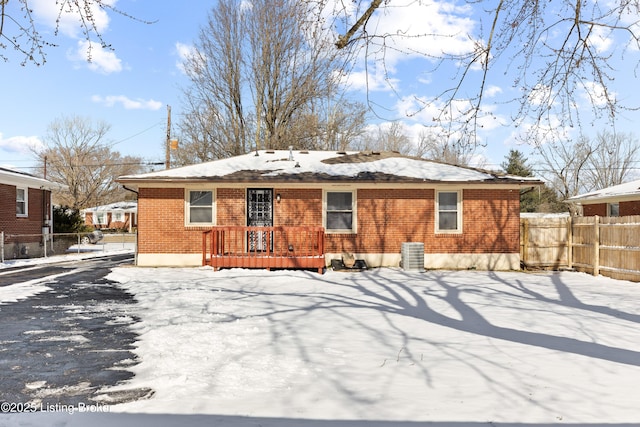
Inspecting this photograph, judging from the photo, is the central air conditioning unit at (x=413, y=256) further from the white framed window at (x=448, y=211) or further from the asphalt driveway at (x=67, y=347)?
the asphalt driveway at (x=67, y=347)

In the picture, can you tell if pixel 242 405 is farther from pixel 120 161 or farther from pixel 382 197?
pixel 120 161

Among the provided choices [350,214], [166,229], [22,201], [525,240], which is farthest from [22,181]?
[525,240]

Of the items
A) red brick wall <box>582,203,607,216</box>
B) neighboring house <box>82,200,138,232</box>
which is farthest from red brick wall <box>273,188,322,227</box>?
neighboring house <box>82,200,138,232</box>

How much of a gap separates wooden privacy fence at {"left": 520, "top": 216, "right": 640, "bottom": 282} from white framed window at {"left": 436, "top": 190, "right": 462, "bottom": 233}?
242cm

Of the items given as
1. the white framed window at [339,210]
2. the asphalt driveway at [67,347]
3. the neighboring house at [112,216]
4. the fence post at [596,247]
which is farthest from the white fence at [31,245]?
the neighboring house at [112,216]

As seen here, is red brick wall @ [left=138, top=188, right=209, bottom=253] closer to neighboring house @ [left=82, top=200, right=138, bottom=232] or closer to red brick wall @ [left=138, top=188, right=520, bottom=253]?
red brick wall @ [left=138, top=188, right=520, bottom=253]

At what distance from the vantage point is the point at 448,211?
556 inches

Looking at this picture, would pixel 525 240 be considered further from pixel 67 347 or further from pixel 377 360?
pixel 67 347

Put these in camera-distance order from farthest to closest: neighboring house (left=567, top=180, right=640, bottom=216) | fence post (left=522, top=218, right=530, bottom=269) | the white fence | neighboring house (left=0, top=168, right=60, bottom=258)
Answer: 1. neighboring house (left=567, top=180, right=640, bottom=216)
2. neighboring house (left=0, top=168, right=60, bottom=258)
3. the white fence
4. fence post (left=522, top=218, right=530, bottom=269)

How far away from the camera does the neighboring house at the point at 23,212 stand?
1748 cm

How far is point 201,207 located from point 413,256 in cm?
736

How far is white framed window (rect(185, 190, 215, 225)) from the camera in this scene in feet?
45.3

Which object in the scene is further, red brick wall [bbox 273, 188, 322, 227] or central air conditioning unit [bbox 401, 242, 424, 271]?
red brick wall [bbox 273, 188, 322, 227]

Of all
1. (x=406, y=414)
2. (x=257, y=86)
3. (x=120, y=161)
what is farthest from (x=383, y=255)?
(x=120, y=161)
